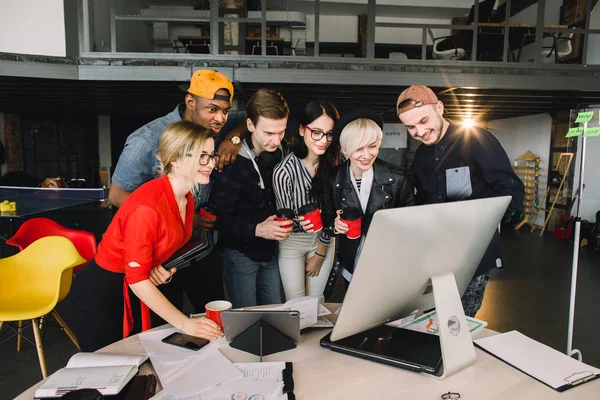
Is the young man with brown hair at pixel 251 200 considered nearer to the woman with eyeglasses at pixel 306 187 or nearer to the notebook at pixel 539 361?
the woman with eyeglasses at pixel 306 187

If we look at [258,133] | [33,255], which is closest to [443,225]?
[258,133]

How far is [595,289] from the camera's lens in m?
5.02

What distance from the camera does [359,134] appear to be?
1.90 meters

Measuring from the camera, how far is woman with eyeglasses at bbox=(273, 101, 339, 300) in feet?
6.88

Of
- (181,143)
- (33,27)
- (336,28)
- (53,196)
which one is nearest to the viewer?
(181,143)

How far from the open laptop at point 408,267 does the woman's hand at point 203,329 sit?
0.38 metres

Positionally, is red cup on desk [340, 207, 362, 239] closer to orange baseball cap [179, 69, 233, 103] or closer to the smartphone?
the smartphone

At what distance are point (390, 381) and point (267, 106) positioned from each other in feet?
4.64

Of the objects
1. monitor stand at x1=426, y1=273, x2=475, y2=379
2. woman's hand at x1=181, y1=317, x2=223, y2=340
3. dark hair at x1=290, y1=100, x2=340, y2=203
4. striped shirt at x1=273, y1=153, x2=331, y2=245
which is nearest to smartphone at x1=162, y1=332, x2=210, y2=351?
woman's hand at x1=181, y1=317, x2=223, y2=340

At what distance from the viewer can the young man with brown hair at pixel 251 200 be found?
83.0 inches

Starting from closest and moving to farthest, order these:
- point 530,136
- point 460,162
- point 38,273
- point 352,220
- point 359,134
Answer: point 352,220 → point 359,134 → point 460,162 → point 38,273 → point 530,136

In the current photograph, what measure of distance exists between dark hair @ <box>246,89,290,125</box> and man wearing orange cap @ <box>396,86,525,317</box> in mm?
591

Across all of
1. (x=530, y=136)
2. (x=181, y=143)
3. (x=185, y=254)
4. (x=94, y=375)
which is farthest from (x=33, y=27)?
(x=530, y=136)

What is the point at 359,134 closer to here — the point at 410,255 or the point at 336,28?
the point at 410,255
